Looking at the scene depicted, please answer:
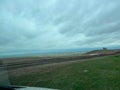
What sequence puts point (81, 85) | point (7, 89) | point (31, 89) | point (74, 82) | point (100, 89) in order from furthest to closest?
1. point (74, 82)
2. point (81, 85)
3. point (100, 89)
4. point (31, 89)
5. point (7, 89)

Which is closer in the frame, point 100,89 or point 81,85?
point 100,89

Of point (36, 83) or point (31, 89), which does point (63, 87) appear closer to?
point (36, 83)

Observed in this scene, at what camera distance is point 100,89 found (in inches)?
432

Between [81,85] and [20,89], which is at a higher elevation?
[20,89]

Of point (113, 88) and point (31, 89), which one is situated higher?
point (31, 89)

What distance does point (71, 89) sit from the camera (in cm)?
1105

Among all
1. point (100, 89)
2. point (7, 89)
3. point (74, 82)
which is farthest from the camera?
point (74, 82)

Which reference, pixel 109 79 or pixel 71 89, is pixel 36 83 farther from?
pixel 109 79

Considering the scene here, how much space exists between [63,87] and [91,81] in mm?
2251

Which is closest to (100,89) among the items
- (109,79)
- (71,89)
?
(71,89)

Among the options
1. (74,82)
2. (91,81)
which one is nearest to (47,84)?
(74,82)

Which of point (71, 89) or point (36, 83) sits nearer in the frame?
point (71, 89)

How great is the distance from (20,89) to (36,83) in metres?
8.94

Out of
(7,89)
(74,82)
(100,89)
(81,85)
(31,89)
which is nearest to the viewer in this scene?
(7,89)
